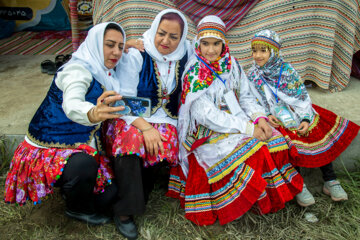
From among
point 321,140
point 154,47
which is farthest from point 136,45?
point 321,140

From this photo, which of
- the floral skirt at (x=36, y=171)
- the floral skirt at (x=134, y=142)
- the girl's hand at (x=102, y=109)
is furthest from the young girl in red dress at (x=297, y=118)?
the floral skirt at (x=36, y=171)

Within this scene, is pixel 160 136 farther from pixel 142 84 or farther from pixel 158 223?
pixel 158 223

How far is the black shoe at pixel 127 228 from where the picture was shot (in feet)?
7.02

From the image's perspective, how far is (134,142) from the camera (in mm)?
2145

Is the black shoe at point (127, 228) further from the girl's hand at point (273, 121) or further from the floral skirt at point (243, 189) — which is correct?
the girl's hand at point (273, 121)

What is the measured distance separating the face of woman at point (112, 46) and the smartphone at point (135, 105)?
37cm

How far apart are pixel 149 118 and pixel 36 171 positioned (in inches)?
33.6

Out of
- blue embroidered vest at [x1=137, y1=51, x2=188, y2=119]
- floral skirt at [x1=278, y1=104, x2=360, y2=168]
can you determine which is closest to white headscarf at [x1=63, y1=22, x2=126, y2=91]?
blue embroidered vest at [x1=137, y1=51, x2=188, y2=119]

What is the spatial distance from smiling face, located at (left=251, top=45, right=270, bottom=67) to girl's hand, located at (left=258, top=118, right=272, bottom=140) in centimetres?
46

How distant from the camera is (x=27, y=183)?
206 cm

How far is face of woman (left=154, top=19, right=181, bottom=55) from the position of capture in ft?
7.54

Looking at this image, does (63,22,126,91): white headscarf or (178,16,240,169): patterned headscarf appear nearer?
(63,22,126,91): white headscarf

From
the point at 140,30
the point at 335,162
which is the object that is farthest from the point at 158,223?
the point at 140,30

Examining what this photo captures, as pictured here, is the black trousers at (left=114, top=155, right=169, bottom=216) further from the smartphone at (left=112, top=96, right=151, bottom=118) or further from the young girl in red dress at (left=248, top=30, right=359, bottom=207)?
the young girl in red dress at (left=248, top=30, right=359, bottom=207)
